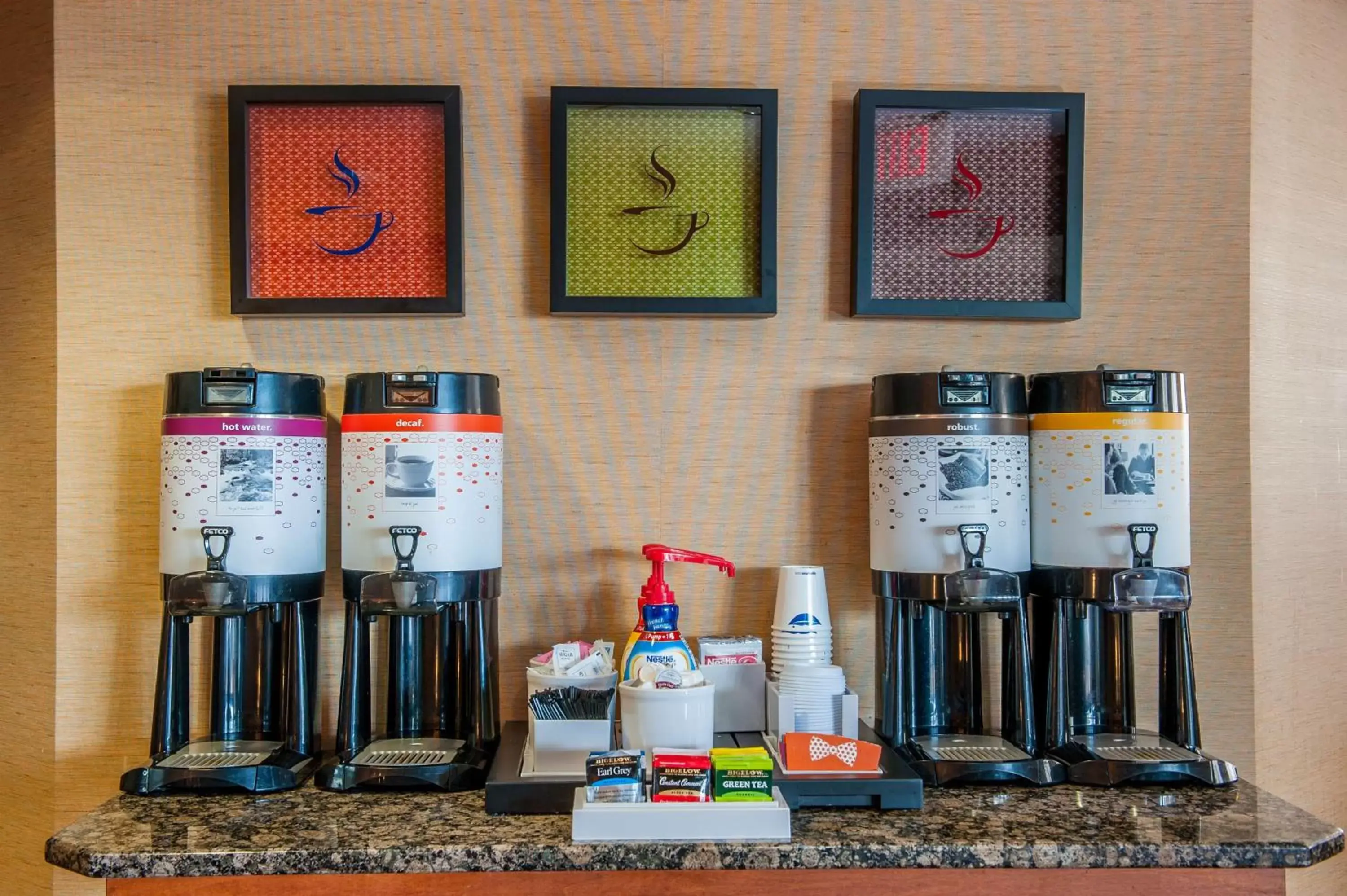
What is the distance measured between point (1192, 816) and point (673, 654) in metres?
0.74

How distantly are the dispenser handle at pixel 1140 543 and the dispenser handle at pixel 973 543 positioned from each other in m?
0.21

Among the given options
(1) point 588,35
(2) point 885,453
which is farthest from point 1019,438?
(1) point 588,35

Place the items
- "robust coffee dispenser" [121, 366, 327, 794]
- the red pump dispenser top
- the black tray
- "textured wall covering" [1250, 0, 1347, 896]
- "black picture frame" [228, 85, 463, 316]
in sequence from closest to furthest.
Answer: the black tray
"robust coffee dispenser" [121, 366, 327, 794]
the red pump dispenser top
"black picture frame" [228, 85, 463, 316]
"textured wall covering" [1250, 0, 1347, 896]

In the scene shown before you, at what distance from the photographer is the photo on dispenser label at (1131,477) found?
1.55 m

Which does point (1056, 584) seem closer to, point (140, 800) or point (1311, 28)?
point (1311, 28)

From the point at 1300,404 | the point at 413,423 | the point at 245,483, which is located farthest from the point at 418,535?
the point at 1300,404

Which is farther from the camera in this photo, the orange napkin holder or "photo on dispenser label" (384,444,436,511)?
"photo on dispenser label" (384,444,436,511)

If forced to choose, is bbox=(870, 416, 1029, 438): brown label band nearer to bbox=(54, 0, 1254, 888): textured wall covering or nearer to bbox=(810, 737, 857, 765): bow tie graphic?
bbox=(54, 0, 1254, 888): textured wall covering

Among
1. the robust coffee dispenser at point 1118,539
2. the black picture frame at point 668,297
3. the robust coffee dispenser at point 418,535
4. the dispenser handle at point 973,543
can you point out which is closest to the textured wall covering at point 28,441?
the robust coffee dispenser at point 418,535

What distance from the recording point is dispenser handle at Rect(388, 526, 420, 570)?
4.99 feet

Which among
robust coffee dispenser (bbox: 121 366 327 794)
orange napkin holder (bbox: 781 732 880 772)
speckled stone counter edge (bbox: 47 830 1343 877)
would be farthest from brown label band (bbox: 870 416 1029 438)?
robust coffee dispenser (bbox: 121 366 327 794)

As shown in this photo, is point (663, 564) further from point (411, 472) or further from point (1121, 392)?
point (1121, 392)

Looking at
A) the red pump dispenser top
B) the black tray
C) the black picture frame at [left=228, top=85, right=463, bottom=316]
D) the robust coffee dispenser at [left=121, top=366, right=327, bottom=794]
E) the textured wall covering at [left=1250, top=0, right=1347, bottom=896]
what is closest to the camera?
the black tray

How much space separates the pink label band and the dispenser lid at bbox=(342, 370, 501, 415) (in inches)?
3.8
